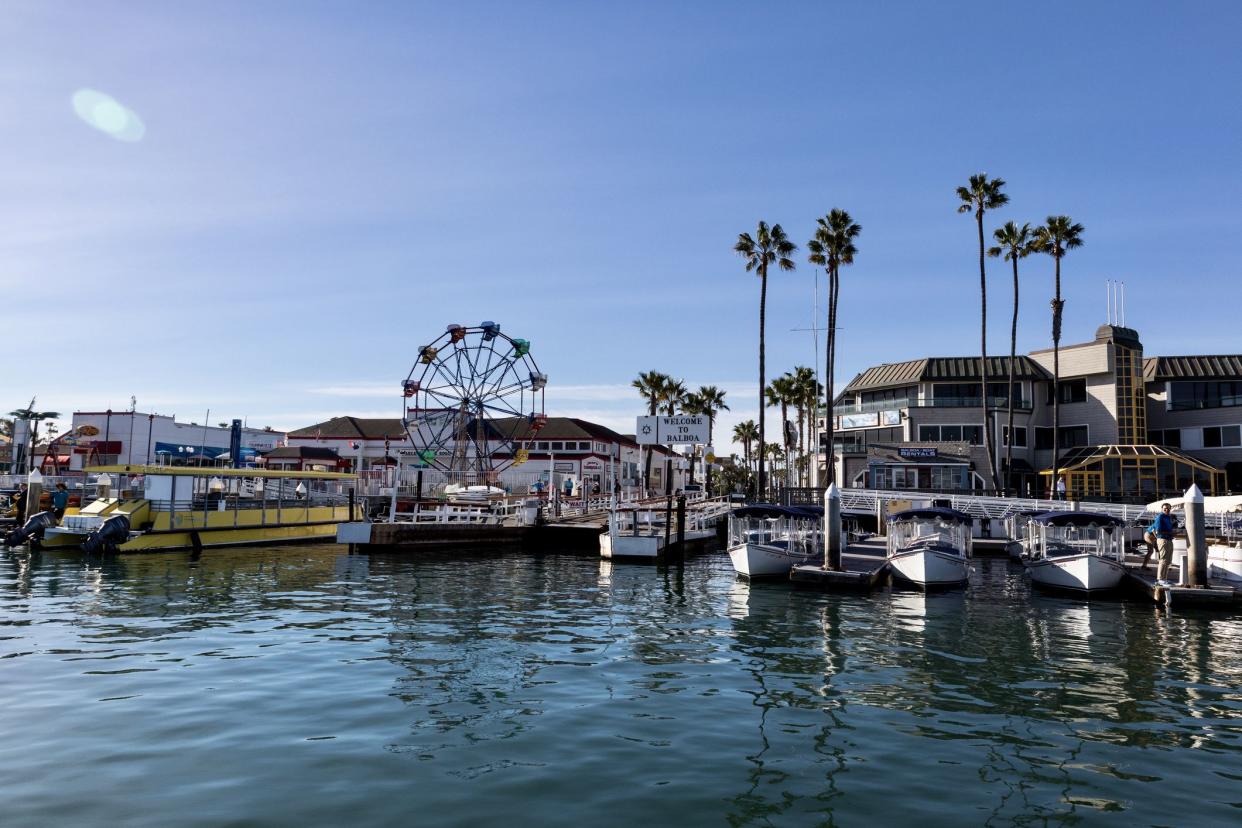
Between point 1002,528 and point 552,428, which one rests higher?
point 552,428

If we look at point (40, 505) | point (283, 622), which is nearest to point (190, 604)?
point (283, 622)

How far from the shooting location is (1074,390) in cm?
6562

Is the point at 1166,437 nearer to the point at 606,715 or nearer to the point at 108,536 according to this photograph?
the point at 606,715

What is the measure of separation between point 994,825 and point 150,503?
39479mm

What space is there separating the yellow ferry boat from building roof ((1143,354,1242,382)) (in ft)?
193

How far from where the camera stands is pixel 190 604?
22.2 metres

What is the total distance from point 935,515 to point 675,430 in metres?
13.7

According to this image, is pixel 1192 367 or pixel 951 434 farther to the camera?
pixel 951 434

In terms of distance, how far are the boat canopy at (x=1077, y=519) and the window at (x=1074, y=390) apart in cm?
3866

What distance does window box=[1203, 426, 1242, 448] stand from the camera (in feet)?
192

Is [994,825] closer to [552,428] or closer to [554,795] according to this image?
[554,795]

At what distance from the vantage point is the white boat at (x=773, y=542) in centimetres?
2978

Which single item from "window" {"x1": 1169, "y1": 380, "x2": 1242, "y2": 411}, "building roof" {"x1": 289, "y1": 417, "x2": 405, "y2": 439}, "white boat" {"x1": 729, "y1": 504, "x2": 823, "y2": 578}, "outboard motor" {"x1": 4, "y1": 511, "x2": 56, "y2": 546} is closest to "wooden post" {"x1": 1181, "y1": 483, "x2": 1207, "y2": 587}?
"white boat" {"x1": 729, "y1": 504, "x2": 823, "y2": 578}

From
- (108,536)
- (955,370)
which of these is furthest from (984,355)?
(108,536)
